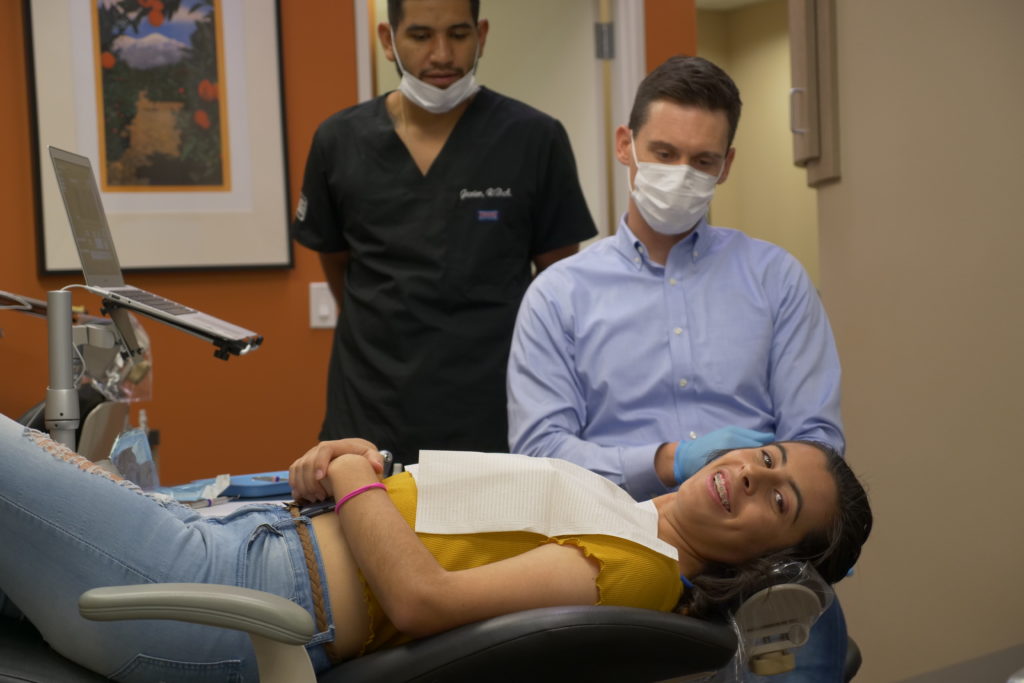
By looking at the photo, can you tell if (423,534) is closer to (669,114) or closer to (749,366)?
(749,366)

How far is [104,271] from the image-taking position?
1673mm

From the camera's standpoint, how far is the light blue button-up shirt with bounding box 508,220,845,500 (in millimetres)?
1748

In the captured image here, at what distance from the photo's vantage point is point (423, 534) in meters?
1.31

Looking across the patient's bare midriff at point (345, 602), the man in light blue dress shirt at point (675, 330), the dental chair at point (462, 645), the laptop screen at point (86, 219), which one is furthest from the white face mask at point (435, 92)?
the dental chair at point (462, 645)

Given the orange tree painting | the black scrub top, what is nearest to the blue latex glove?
the black scrub top

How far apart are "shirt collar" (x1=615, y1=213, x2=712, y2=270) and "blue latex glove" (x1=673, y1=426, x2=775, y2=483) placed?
1.30ft

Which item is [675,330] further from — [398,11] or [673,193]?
Answer: [398,11]

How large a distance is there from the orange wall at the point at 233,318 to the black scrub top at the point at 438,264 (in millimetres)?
680

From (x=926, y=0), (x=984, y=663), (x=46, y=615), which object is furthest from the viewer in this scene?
(x=926, y=0)

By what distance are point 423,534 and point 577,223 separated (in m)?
1.22

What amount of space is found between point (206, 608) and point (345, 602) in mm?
294

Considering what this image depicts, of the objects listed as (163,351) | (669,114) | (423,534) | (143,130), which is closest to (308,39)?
(143,130)

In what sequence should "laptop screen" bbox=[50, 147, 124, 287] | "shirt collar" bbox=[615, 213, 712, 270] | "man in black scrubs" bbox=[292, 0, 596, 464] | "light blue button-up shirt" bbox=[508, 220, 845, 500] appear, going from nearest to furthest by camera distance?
"laptop screen" bbox=[50, 147, 124, 287] < "light blue button-up shirt" bbox=[508, 220, 845, 500] < "shirt collar" bbox=[615, 213, 712, 270] < "man in black scrubs" bbox=[292, 0, 596, 464]

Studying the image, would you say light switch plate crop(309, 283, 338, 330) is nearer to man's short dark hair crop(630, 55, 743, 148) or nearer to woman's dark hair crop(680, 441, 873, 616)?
man's short dark hair crop(630, 55, 743, 148)
